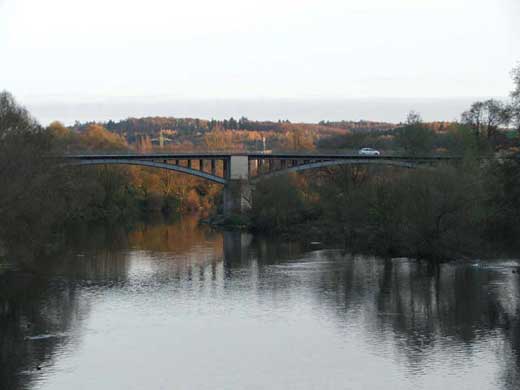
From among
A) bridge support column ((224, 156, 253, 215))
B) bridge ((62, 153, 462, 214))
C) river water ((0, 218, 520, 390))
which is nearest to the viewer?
river water ((0, 218, 520, 390))

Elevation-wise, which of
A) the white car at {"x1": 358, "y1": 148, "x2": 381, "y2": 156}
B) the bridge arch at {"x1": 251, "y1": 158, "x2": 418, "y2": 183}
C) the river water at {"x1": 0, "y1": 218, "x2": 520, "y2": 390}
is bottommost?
the river water at {"x1": 0, "y1": 218, "x2": 520, "y2": 390}

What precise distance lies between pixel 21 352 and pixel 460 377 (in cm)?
1297

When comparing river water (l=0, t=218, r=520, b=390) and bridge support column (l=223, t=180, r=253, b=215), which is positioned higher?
bridge support column (l=223, t=180, r=253, b=215)

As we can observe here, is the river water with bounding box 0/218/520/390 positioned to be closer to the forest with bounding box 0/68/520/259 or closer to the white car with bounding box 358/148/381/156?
the forest with bounding box 0/68/520/259

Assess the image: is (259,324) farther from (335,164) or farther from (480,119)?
(480,119)

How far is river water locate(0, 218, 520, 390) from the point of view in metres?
22.4

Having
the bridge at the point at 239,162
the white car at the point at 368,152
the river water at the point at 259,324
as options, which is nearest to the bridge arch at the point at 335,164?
the bridge at the point at 239,162

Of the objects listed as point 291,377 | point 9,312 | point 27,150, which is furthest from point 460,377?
point 27,150

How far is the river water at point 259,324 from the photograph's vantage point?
22.4m

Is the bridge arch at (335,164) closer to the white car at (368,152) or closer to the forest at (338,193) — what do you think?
the forest at (338,193)

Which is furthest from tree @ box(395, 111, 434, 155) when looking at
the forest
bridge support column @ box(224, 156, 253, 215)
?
bridge support column @ box(224, 156, 253, 215)

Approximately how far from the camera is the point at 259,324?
2816 cm

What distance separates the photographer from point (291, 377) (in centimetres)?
2225

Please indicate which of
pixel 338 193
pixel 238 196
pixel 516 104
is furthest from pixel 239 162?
pixel 516 104
